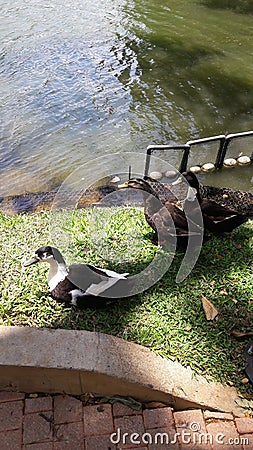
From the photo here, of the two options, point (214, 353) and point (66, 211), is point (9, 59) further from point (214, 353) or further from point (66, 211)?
point (214, 353)

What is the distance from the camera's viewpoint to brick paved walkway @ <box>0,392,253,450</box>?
2348mm

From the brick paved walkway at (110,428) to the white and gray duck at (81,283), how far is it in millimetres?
693

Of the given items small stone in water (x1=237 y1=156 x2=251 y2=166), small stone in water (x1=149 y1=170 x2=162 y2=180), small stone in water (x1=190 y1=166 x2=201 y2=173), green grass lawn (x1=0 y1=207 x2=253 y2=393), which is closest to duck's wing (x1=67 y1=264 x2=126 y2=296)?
green grass lawn (x1=0 y1=207 x2=253 y2=393)

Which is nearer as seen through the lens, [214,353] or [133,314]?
[214,353]

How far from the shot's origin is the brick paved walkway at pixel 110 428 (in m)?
2.35

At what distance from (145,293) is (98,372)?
2.77ft

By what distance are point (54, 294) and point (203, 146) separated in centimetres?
475

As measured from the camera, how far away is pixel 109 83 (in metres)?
8.66

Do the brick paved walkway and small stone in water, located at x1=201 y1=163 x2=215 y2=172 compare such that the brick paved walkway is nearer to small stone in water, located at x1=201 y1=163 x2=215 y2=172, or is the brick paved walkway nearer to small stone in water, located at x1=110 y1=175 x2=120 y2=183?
small stone in water, located at x1=110 y1=175 x2=120 y2=183

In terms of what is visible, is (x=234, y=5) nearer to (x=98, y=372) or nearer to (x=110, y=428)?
(x=98, y=372)

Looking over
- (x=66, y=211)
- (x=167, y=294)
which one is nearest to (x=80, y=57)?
(x=66, y=211)

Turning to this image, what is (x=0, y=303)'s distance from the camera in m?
3.00

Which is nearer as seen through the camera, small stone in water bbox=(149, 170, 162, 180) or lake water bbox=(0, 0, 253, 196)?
small stone in water bbox=(149, 170, 162, 180)

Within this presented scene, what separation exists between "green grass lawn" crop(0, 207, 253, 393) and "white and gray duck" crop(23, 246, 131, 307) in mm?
105
